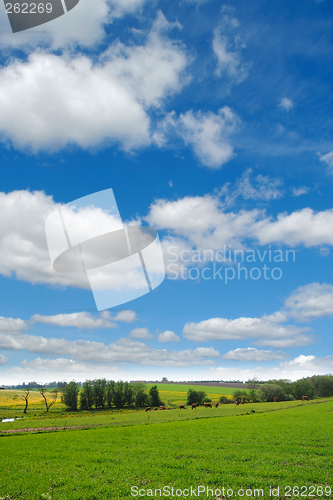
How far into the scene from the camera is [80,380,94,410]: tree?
106581 millimetres

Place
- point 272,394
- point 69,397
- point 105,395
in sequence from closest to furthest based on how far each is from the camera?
1. point 69,397
2. point 272,394
3. point 105,395

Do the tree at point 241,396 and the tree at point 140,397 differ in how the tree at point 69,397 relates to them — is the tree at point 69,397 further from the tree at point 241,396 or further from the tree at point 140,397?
the tree at point 241,396

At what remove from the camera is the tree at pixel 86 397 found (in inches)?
4196

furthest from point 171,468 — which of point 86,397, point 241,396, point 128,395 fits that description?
point 241,396

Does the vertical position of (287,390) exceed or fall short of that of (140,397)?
it falls short

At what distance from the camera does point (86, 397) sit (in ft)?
354

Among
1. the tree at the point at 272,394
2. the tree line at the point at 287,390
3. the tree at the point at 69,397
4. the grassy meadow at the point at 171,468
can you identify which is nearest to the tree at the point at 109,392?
the tree at the point at 69,397

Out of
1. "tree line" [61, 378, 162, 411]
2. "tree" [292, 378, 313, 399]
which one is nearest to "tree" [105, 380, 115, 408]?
"tree line" [61, 378, 162, 411]

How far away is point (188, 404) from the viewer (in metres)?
99.4

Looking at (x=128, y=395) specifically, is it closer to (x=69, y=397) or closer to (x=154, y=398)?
(x=154, y=398)

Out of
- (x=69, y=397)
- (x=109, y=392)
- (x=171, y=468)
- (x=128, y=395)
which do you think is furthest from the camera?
(x=109, y=392)

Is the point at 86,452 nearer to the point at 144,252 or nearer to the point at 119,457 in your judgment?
the point at 119,457

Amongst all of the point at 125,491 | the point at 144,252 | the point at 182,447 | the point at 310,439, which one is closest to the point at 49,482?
the point at 125,491

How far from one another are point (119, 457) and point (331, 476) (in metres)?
11.2
